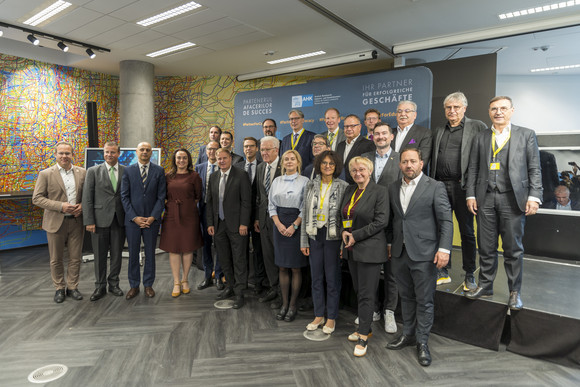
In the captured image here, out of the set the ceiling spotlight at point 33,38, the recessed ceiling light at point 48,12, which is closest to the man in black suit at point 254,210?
the recessed ceiling light at point 48,12

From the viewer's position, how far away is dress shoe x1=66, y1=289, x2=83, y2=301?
13.0 ft

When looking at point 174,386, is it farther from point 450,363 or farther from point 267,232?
point 450,363

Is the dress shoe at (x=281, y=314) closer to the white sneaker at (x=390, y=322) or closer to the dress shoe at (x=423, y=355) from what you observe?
the white sneaker at (x=390, y=322)

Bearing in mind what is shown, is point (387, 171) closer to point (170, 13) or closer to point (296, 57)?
point (170, 13)

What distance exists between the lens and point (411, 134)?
10.9 feet

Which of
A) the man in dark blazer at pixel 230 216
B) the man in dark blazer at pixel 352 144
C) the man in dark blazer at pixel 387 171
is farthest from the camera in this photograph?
the man in dark blazer at pixel 230 216

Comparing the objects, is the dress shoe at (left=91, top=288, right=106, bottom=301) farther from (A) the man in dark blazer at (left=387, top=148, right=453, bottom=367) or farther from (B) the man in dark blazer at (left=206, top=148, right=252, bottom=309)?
(A) the man in dark blazer at (left=387, top=148, right=453, bottom=367)

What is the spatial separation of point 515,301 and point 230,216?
8.90ft

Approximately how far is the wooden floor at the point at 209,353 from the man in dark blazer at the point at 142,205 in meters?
0.39

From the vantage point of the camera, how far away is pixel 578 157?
4797mm

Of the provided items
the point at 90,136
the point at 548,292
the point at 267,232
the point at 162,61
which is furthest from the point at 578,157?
the point at 90,136

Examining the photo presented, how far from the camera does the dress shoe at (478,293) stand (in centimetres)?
299

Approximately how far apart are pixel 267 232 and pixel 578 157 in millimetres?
4490

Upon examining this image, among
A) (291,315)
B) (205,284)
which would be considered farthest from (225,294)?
(291,315)
